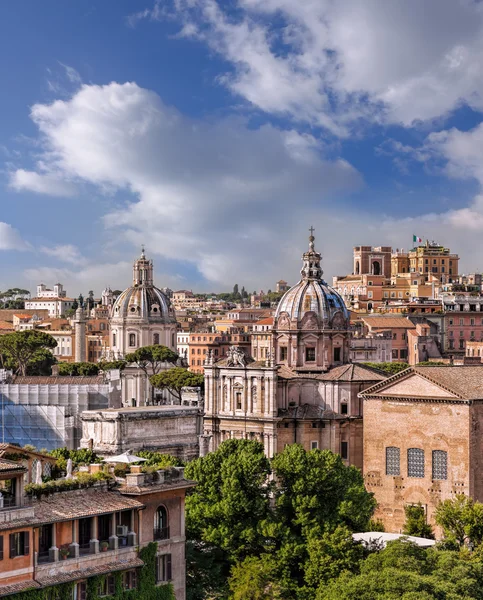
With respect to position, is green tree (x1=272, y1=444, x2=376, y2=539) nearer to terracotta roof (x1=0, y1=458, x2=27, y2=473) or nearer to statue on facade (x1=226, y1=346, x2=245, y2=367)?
terracotta roof (x1=0, y1=458, x2=27, y2=473)

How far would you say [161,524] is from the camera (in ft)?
101

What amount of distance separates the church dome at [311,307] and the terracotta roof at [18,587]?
123ft

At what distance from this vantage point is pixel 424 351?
351ft

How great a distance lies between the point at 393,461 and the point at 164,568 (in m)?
23.8

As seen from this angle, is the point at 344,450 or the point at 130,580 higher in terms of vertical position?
the point at 344,450

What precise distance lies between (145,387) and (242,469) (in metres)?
Result: 61.3

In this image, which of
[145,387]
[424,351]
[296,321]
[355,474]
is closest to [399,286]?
[424,351]

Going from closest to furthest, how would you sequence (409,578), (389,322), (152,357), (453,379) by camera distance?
(409,578)
(453,379)
(152,357)
(389,322)

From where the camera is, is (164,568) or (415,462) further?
(415,462)

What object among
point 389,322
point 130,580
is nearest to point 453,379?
point 130,580

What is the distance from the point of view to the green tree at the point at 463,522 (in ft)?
141

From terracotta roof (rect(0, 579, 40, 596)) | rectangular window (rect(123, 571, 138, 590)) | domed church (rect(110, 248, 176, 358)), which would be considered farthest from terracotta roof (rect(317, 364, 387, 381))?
domed church (rect(110, 248, 176, 358))

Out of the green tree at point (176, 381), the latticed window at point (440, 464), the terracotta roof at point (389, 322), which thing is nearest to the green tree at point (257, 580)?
the latticed window at point (440, 464)

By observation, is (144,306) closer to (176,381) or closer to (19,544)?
(176,381)
